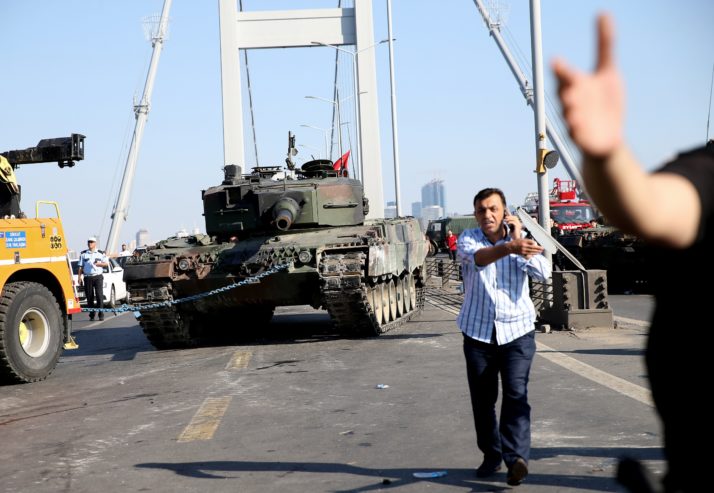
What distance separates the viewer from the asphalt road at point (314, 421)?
620 cm

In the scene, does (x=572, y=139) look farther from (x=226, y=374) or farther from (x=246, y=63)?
(x=246, y=63)

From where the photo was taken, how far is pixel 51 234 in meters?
12.2

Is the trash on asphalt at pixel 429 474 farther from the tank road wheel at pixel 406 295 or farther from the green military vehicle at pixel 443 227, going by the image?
the green military vehicle at pixel 443 227

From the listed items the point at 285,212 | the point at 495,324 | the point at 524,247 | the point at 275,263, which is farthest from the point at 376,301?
the point at 524,247

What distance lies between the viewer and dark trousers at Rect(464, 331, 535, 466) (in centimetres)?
571

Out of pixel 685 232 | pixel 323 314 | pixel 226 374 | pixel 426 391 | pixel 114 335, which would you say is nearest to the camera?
pixel 685 232

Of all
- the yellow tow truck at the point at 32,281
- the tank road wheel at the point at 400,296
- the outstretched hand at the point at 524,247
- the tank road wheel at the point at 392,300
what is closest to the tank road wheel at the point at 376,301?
the tank road wheel at the point at 392,300

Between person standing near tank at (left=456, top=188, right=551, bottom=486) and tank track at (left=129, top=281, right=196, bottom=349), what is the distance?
909 cm

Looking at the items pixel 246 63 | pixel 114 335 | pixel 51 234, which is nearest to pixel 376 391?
pixel 51 234

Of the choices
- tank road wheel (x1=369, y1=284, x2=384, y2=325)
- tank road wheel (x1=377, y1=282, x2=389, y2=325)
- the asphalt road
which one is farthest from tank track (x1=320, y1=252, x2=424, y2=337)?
tank road wheel (x1=377, y1=282, x2=389, y2=325)

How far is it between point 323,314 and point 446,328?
5.79 metres

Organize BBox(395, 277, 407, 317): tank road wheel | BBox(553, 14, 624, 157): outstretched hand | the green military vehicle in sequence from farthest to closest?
1. the green military vehicle
2. BBox(395, 277, 407, 317): tank road wheel
3. BBox(553, 14, 624, 157): outstretched hand

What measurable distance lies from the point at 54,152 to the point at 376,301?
4.94 metres

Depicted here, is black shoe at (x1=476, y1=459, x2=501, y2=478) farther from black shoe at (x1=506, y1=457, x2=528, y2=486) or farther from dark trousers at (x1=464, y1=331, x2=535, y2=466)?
black shoe at (x1=506, y1=457, x2=528, y2=486)
